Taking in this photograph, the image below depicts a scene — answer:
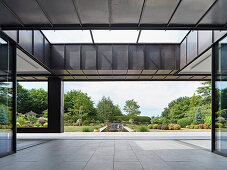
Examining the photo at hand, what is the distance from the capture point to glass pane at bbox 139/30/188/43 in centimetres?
1653

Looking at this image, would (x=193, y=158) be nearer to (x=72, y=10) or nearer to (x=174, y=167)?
(x=174, y=167)

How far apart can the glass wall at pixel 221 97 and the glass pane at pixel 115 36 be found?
628cm

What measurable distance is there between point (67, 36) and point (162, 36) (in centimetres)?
697

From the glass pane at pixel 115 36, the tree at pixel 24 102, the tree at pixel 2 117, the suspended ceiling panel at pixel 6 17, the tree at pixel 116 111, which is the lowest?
the tree at pixel 116 111

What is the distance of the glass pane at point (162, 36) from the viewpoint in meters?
16.5

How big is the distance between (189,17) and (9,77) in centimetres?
885

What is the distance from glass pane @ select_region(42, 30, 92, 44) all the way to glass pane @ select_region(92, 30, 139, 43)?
67cm

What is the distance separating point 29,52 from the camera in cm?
1496

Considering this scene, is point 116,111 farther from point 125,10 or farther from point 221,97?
point 125,10

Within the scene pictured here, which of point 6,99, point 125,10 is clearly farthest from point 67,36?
point 125,10

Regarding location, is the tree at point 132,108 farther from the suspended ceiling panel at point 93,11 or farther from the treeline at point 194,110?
the suspended ceiling panel at point 93,11

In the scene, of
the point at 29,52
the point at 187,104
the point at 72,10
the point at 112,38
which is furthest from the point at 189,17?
the point at 187,104

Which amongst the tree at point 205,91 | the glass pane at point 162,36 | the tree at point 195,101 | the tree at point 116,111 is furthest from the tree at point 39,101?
the glass pane at point 162,36

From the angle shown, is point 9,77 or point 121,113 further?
point 121,113
